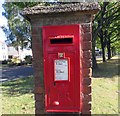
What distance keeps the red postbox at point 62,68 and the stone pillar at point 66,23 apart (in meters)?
0.09

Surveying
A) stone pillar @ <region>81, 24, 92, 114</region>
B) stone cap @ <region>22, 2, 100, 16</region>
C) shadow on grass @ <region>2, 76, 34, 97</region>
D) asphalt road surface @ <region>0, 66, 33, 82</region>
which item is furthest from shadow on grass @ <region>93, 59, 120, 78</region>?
stone cap @ <region>22, 2, 100, 16</region>

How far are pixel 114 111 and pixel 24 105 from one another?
7.92 feet

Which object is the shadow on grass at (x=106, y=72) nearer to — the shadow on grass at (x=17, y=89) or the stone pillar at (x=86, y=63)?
the shadow on grass at (x=17, y=89)

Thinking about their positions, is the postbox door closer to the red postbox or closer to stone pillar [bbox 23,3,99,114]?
the red postbox

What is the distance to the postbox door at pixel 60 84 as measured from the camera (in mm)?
3520

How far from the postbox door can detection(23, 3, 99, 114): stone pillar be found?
0.45 ft

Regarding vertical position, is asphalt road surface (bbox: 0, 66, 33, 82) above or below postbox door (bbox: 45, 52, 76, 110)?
below

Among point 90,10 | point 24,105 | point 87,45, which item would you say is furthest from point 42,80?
A: point 24,105

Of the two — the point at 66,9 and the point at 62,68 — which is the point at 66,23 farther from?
the point at 62,68

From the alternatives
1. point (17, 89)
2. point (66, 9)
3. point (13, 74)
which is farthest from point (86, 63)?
point (13, 74)

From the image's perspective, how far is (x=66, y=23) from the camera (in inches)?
138

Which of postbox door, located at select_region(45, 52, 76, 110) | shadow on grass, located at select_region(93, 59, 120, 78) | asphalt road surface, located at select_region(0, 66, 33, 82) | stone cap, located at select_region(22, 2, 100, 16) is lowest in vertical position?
asphalt road surface, located at select_region(0, 66, 33, 82)

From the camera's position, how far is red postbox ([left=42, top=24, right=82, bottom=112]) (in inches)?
137

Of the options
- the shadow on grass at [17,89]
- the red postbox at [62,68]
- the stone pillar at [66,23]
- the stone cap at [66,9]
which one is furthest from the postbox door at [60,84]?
the shadow on grass at [17,89]
